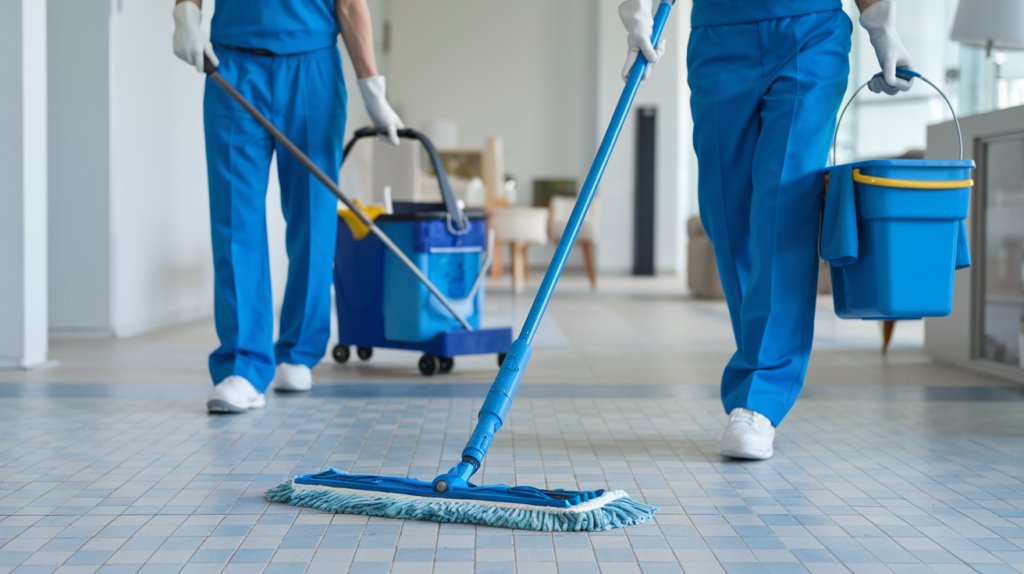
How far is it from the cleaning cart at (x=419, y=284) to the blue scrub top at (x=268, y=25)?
356 mm

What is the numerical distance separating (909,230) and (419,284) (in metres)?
1.38

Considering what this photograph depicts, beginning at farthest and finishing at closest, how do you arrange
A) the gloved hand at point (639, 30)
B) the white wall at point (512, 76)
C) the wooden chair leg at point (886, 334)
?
the white wall at point (512, 76) < the wooden chair leg at point (886, 334) < the gloved hand at point (639, 30)

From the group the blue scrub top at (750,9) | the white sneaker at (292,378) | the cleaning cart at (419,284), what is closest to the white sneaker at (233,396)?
the white sneaker at (292,378)

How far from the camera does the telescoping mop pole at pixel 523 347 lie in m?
1.24

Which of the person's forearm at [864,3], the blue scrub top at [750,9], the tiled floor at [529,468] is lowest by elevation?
the tiled floor at [529,468]

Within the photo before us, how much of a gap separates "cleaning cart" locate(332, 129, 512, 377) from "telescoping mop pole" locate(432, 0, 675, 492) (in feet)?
3.13

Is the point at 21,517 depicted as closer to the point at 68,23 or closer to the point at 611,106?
the point at 68,23

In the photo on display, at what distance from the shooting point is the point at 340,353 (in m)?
2.83

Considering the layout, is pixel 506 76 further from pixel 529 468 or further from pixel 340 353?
pixel 529 468

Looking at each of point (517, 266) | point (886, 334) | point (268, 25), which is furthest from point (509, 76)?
point (268, 25)

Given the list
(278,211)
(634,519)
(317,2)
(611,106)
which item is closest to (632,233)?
(611,106)

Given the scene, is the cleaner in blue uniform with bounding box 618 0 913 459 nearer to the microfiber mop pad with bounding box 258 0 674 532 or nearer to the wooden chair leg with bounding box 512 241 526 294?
the microfiber mop pad with bounding box 258 0 674 532

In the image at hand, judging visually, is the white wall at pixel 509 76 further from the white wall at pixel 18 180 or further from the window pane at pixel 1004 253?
the white wall at pixel 18 180

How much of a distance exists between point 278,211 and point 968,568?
4.15 meters
